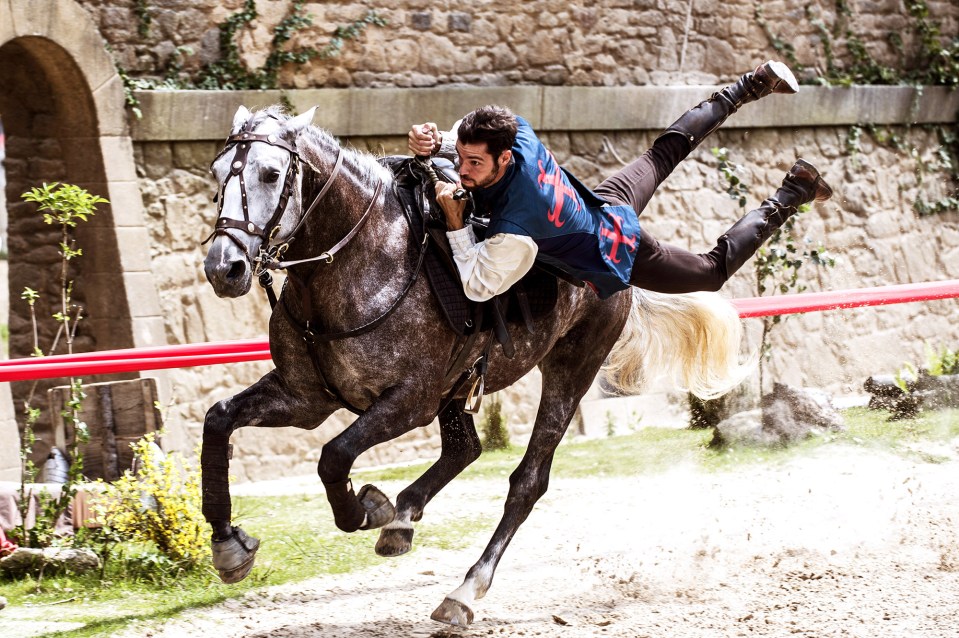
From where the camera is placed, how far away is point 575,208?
14.6 ft

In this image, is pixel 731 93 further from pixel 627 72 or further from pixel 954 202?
pixel 954 202

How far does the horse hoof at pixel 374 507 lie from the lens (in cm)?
449

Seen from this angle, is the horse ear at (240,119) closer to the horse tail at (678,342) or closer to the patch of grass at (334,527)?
the patch of grass at (334,527)

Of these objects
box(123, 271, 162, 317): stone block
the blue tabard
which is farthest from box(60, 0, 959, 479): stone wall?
the blue tabard

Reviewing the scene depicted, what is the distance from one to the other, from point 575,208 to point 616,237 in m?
0.28

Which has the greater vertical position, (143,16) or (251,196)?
(143,16)

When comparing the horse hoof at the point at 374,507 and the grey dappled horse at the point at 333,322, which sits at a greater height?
the grey dappled horse at the point at 333,322

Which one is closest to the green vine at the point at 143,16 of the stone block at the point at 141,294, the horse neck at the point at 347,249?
the stone block at the point at 141,294

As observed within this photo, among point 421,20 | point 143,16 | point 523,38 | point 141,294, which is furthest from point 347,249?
point 523,38

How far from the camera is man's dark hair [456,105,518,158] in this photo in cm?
414

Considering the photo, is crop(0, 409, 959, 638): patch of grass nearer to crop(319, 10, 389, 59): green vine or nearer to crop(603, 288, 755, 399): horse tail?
crop(603, 288, 755, 399): horse tail

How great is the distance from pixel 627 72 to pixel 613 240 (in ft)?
17.5

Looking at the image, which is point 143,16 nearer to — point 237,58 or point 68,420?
point 237,58

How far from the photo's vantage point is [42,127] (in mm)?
7582
